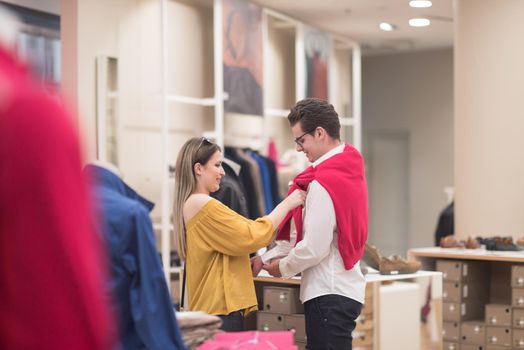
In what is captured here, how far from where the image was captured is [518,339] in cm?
520

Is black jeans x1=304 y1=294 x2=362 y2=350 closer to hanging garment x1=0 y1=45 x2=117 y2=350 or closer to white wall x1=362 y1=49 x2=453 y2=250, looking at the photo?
hanging garment x1=0 y1=45 x2=117 y2=350

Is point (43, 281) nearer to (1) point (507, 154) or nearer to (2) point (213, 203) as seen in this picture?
(2) point (213, 203)

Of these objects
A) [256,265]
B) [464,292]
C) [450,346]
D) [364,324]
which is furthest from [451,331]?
[256,265]

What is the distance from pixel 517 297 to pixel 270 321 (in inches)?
71.3

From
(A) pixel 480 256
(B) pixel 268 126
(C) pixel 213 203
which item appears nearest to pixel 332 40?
(B) pixel 268 126

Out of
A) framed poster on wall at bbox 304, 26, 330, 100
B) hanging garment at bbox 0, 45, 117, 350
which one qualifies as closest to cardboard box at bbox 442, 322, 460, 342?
framed poster on wall at bbox 304, 26, 330, 100

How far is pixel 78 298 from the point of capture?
926 millimetres

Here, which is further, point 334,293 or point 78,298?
point 334,293

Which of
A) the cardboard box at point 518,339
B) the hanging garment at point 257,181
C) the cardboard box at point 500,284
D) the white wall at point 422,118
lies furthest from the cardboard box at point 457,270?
the white wall at point 422,118

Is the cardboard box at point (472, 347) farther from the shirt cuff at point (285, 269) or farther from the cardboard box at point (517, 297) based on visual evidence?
the shirt cuff at point (285, 269)

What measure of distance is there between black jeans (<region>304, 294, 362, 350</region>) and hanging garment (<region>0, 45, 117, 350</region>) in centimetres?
221

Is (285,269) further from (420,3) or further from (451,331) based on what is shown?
(420,3)

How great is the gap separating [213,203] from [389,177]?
33.0 feet

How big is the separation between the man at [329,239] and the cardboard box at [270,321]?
38.8 inches
